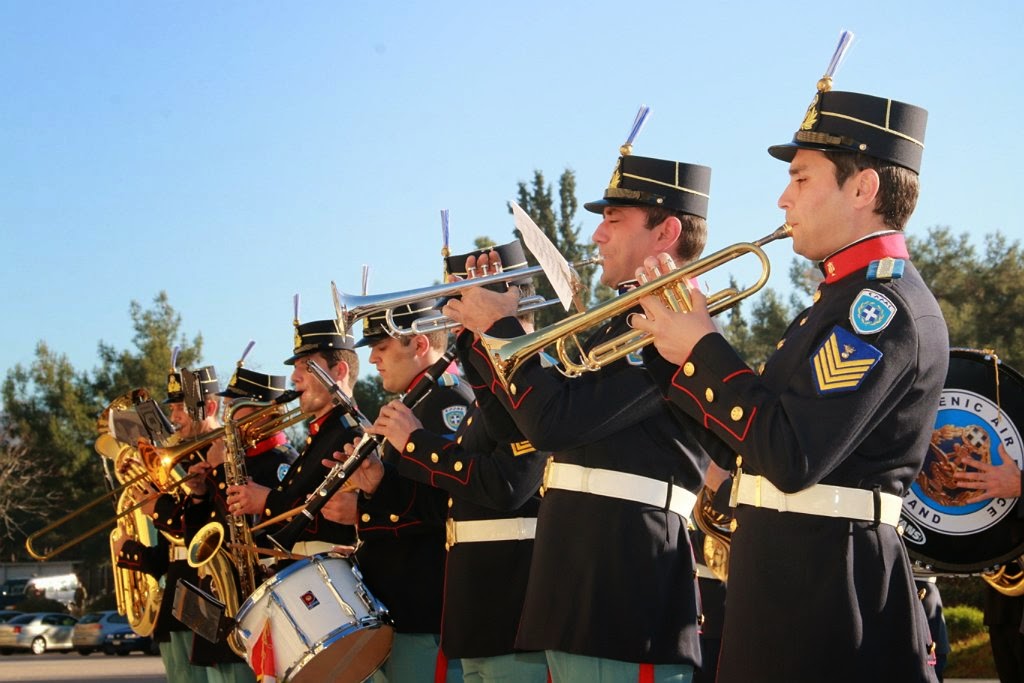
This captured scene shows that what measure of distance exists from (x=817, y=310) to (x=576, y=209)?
3473 cm

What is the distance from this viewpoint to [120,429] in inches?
380

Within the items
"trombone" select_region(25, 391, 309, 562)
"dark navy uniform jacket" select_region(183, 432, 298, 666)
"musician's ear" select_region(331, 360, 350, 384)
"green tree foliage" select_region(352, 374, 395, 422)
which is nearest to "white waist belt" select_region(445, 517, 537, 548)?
"trombone" select_region(25, 391, 309, 562)

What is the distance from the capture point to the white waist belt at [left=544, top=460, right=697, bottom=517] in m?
4.34

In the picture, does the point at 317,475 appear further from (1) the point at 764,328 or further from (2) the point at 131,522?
(1) the point at 764,328

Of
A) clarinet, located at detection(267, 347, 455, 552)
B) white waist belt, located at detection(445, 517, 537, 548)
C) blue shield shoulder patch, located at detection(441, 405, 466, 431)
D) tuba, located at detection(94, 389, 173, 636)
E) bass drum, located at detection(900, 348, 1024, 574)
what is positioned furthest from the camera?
tuba, located at detection(94, 389, 173, 636)

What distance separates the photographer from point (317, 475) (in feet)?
24.1

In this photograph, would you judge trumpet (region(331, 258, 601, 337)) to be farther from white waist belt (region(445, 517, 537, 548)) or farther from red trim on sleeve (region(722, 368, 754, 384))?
red trim on sleeve (region(722, 368, 754, 384))

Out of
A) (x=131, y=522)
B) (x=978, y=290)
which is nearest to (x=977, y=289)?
(x=978, y=290)

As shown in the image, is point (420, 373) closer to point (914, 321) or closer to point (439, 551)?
point (439, 551)

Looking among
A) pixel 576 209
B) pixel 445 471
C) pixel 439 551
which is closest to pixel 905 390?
pixel 445 471

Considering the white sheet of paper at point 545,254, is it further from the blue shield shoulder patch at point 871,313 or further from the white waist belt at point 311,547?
the white waist belt at point 311,547

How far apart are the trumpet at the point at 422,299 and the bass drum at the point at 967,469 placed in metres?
1.67

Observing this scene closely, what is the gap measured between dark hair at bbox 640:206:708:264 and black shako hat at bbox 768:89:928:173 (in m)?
1.26

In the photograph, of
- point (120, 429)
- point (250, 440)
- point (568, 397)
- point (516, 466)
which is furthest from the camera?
point (120, 429)
